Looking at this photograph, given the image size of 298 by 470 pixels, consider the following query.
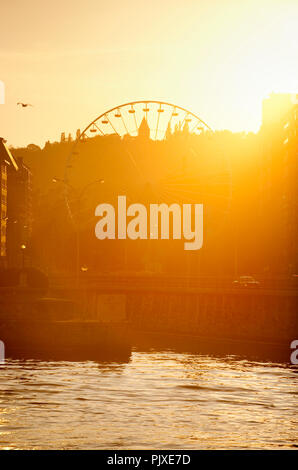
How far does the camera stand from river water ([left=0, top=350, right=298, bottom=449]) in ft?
166

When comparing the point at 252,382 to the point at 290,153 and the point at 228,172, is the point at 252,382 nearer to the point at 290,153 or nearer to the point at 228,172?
the point at 228,172

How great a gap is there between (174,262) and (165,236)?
5576mm

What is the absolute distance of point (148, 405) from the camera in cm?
6272

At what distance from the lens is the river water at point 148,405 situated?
50562mm
